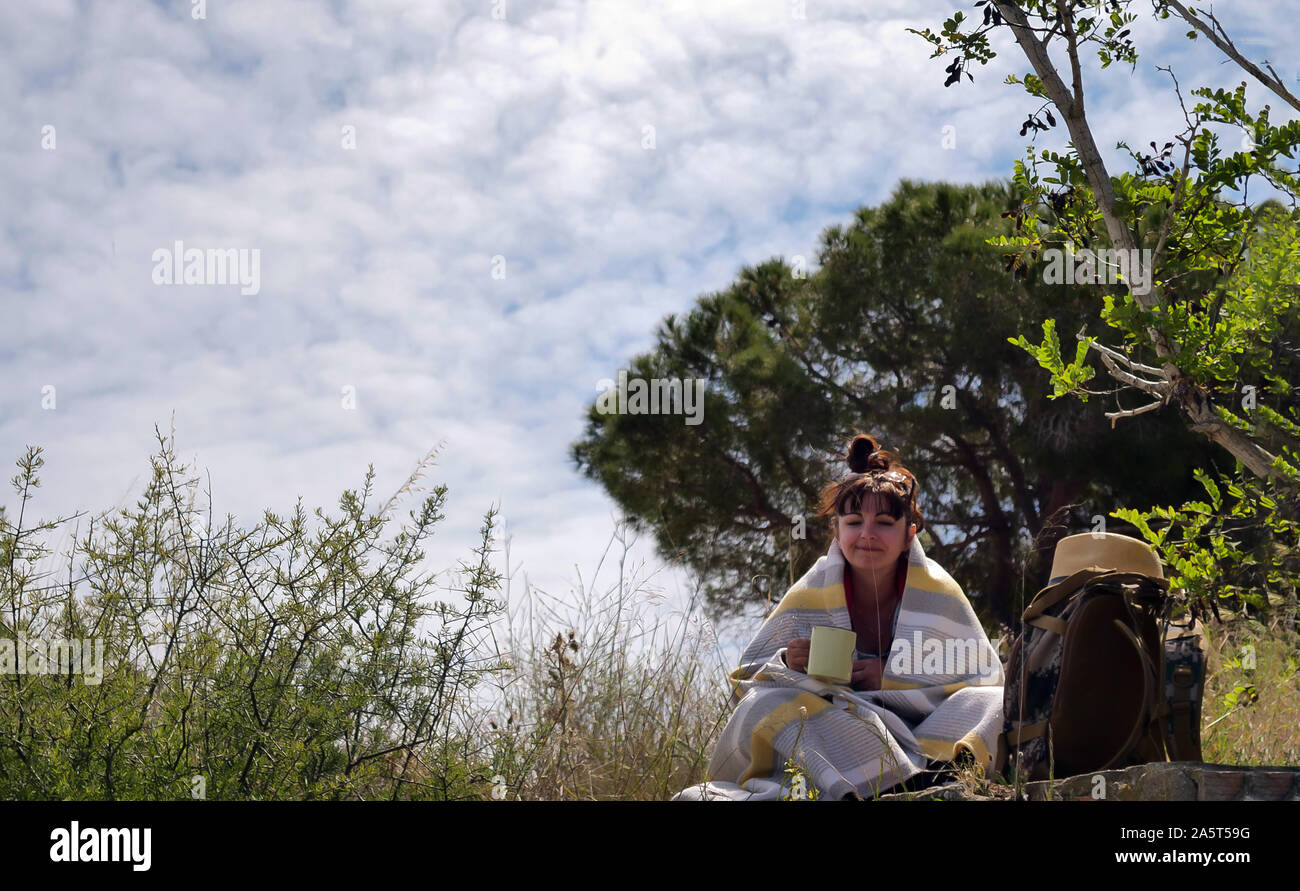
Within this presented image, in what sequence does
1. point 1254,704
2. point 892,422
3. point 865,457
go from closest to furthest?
1. point 1254,704
2. point 865,457
3. point 892,422

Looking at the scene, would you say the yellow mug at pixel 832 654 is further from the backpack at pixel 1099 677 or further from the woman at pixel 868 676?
the backpack at pixel 1099 677

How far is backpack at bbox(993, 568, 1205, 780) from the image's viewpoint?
2.81 metres

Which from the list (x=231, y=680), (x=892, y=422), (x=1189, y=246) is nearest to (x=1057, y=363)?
(x=1189, y=246)

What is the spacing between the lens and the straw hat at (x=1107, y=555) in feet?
9.87

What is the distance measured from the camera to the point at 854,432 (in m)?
10.5

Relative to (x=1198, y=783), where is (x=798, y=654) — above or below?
above

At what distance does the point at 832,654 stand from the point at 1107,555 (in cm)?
82

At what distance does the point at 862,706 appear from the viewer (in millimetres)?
3381

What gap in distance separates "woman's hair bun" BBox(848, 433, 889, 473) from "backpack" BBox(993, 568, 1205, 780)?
112cm

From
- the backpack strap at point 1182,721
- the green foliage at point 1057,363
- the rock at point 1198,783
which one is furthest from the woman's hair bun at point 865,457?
the rock at point 1198,783

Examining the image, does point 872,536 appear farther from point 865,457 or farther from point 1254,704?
point 1254,704
